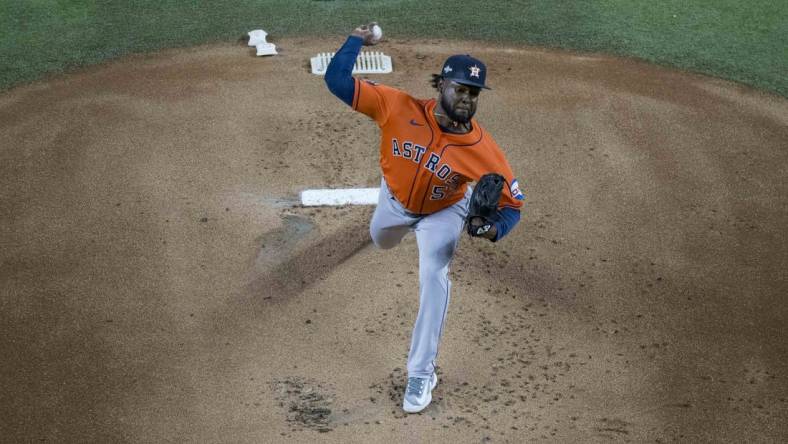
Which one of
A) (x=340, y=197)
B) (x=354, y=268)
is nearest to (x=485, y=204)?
(x=354, y=268)

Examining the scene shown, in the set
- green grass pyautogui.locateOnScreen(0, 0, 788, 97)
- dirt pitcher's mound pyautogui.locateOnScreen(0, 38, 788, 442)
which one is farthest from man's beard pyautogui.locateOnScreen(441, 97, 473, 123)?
green grass pyautogui.locateOnScreen(0, 0, 788, 97)

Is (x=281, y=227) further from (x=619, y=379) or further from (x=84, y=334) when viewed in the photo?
(x=619, y=379)

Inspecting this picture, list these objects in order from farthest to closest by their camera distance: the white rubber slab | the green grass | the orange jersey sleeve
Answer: the green grass
the white rubber slab
the orange jersey sleeve

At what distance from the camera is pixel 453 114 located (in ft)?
16.7

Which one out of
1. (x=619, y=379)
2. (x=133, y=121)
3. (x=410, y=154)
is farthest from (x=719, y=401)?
(x=133, y=121)

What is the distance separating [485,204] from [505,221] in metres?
0.27

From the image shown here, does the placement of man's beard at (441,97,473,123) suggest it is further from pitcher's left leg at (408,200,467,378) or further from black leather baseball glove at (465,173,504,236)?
pitcher's left leg at (408,200,467,378)

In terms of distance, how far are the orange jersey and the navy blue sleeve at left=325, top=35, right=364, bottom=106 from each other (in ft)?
0.18

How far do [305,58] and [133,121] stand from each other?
6.35ft

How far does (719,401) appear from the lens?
5.52 meters

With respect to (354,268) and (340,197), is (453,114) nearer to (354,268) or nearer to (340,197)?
(354,268)

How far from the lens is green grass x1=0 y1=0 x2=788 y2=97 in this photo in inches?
371

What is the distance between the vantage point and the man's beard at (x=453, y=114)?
509 cm

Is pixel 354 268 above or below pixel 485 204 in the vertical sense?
below
